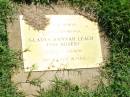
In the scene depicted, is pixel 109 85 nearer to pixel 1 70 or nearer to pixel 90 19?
pixel 90 19

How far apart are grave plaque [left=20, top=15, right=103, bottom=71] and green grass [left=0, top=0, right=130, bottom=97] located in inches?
4.5

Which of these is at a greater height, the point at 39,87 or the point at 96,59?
the point at 96,59

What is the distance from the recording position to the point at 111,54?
3.62 m

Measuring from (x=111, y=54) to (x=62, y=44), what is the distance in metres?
0.49

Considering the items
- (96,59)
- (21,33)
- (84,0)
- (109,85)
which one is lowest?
(109,85)

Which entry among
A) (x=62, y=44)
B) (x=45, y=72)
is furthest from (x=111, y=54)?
(x=45, y=72)

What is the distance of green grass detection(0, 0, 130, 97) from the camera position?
10.8ft

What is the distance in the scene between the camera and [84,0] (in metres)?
3.65

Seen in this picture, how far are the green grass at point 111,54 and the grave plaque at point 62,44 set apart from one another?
0.11 m

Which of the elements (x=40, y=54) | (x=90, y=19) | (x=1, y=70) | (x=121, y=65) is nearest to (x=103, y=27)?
(x=90, y=19)

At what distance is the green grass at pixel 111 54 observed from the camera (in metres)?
3.29

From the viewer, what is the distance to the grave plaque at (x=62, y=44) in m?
3.36

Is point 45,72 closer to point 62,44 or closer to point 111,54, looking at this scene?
point 62,44

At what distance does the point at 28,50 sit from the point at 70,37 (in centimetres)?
43
